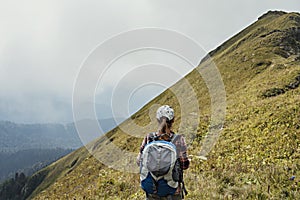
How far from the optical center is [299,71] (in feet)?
107

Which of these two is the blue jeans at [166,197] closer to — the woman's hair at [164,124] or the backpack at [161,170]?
the backpack at [161,170]

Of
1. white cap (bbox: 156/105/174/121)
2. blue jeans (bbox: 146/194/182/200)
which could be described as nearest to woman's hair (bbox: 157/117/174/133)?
white cap (bbox: 156/105/174/121)

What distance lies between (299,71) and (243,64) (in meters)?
23.3

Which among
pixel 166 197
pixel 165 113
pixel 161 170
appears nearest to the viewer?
pixel 161 170

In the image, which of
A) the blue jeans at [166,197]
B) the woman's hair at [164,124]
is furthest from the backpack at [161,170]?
the woman's hair at [164,124]

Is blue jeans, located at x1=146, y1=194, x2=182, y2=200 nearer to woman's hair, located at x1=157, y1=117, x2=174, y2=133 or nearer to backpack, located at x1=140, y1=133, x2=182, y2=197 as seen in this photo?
backpack, located at x1=140, y1=133, x2=182, y2=197

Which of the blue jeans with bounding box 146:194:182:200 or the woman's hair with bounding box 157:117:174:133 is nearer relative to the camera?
the blue jeans with bounding box 146:194:182:200

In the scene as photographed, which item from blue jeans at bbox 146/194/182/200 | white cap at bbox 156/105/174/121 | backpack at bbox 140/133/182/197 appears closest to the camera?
backpack at bbox 140/133/182/197

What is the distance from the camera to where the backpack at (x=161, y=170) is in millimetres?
5000

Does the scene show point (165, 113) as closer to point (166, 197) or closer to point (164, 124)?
point (164, 124)

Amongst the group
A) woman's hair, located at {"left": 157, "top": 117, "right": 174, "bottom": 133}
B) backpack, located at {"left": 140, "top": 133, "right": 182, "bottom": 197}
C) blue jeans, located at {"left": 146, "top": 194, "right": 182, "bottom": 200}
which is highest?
woman's hair, located at {"left": 157, "top": 117, "right": 174, "bottom": 133}

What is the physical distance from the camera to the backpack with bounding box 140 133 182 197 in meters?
5.00

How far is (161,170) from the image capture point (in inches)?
197

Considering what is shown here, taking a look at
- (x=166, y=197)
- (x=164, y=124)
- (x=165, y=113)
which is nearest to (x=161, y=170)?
Result: (x=166, y=197)
